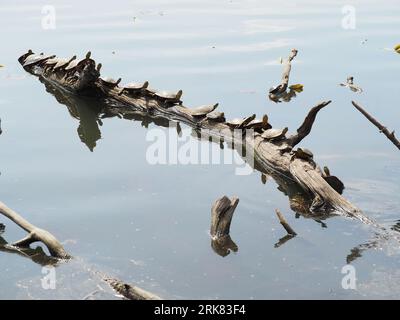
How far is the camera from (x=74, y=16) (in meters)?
21.4

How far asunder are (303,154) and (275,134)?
2.66 ft

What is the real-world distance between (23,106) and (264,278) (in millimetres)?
7202

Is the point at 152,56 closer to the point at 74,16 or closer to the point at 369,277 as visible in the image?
the point at 74,16

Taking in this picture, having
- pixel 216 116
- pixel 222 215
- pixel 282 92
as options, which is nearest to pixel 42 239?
pixel 222 215

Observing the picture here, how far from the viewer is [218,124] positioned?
376 inches

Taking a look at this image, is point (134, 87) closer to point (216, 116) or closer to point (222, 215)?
point (216, 116)

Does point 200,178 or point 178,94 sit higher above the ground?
point 178,94

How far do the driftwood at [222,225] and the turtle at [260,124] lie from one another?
2.42 metres

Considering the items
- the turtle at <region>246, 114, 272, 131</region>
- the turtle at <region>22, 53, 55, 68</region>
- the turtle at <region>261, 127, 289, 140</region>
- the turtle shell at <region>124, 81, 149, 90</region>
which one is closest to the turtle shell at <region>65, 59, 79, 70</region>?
the turtle shell at <region>124, 81, 149, 90</region>

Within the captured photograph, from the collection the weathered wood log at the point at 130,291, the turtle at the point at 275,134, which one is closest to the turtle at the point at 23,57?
the turtle at the point at 275,134

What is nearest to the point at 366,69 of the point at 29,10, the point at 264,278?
the point at 264,278

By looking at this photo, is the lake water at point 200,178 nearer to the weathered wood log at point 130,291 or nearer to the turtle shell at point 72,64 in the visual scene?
the weathered wood log at point 130,291

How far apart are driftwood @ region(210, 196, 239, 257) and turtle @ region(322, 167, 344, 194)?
1.39m

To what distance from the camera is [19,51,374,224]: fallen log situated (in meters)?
7.11
